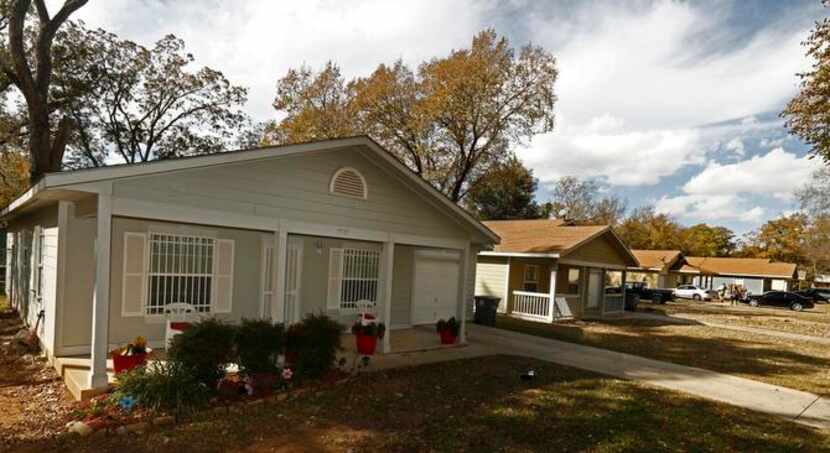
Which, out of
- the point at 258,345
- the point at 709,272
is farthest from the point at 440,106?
the point at 709,272

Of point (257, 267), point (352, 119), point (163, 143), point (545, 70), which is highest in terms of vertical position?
point (545, 70)

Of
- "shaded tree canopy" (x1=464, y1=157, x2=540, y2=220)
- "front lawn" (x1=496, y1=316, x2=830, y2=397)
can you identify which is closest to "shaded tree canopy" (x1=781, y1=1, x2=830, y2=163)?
"front lawn" (x1=496, y1=316, x2=830, y2=397)

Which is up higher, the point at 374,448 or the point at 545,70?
the point at 545,70

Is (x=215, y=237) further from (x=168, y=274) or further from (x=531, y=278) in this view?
(x=531, y=278)

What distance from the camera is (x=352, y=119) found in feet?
84.1

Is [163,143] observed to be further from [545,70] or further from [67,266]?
[545,70]

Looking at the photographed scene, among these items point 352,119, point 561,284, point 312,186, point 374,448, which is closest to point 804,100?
point 561,284

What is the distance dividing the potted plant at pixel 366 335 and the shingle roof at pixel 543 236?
9830 millimetres

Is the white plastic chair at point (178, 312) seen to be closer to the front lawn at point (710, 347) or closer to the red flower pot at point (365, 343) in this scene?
the red flower pot at point (365, 343)

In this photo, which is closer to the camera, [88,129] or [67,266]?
[67,266]

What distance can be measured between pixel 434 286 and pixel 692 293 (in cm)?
3354

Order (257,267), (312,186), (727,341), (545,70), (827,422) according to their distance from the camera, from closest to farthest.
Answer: (827,422) < (312,186) < (257,267) < (727,341) < (545,70)

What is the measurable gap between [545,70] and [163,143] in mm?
19671

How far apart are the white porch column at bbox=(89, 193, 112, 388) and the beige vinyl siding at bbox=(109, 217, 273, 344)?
64.6 inches
